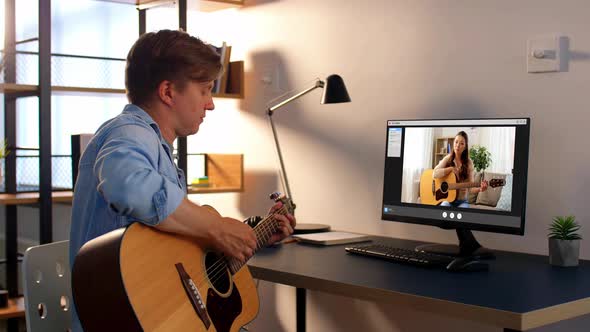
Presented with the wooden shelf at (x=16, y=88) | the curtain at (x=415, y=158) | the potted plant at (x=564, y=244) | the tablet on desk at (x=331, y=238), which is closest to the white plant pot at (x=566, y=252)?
the potted plant at (x=564, y=244)

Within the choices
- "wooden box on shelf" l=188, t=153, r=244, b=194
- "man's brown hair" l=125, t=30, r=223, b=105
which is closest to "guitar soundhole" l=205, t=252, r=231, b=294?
"man's brown hair" l=125, t=30, r=223, b=105

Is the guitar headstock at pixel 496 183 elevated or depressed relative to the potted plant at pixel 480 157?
depressed

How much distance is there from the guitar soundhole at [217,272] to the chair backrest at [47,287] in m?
0.49

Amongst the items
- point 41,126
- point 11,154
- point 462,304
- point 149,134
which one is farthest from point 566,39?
point 11,154

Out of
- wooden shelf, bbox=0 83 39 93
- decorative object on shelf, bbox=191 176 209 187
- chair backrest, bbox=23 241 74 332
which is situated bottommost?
chair backrest, bbox=23 241 74 332

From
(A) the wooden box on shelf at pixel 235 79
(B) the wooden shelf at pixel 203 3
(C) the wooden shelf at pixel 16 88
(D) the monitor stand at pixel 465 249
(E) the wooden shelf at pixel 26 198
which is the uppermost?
(B) the wooden shelf at pixel 203 3

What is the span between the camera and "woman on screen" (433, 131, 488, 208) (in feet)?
7.79

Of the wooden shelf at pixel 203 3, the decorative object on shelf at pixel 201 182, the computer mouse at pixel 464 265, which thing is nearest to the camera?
the computer mouse at pixel 464 265

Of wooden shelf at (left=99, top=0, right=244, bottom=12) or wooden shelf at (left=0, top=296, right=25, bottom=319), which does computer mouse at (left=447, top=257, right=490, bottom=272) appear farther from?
wooden shelf at (left=99, top=0, right=244, bottom=12)

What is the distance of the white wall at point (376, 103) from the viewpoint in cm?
240

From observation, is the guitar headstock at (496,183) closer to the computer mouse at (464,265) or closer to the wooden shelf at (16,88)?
the computer mouse at (464,265)

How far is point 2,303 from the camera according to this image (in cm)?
293

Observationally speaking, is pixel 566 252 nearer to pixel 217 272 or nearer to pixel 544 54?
pixel 544 54

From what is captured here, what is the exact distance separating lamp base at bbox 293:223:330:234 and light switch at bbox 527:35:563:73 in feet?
3.36
